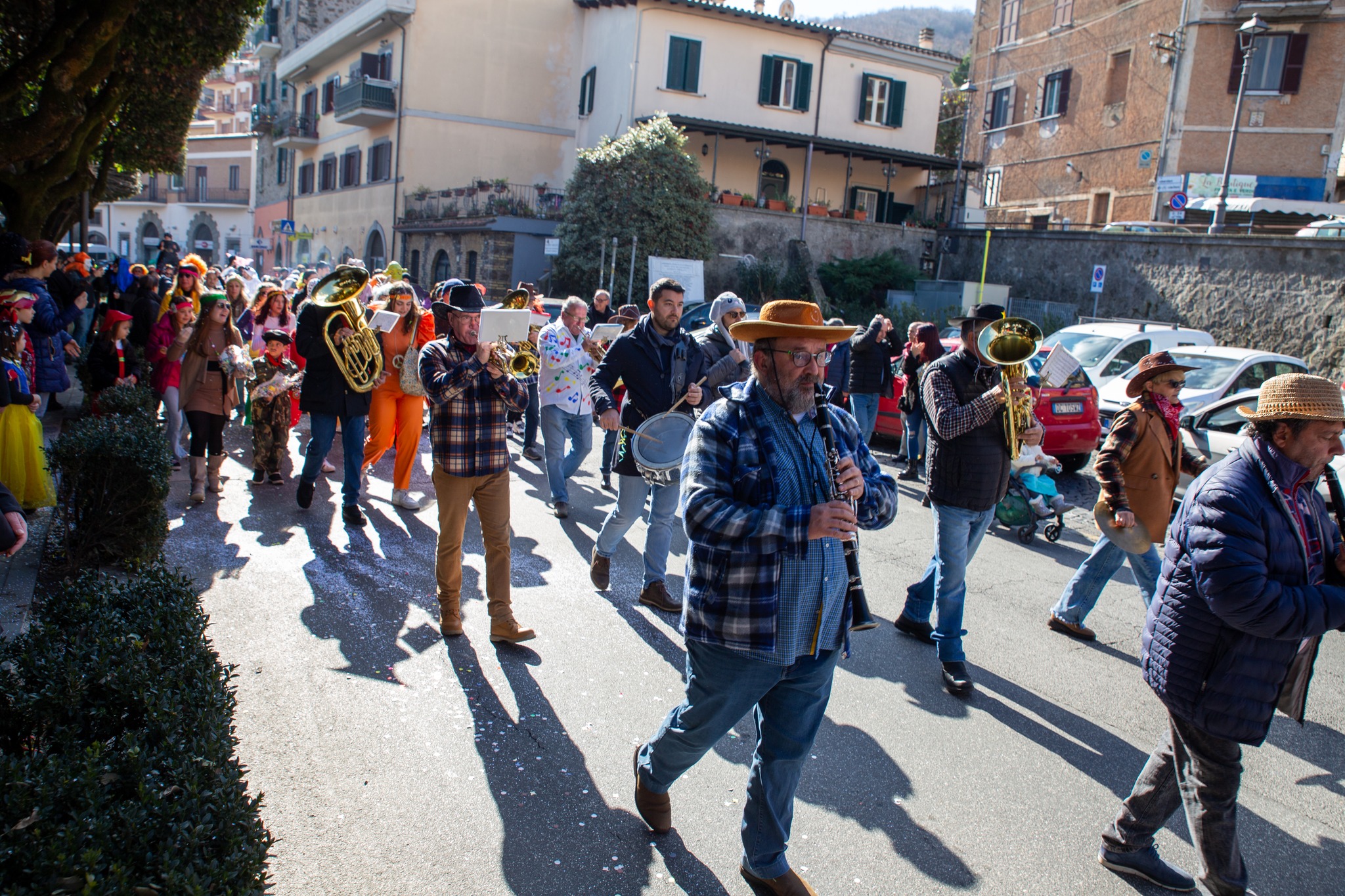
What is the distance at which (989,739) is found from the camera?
4.42 meters

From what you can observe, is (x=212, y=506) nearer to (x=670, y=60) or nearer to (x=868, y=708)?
(x=868, y=708)

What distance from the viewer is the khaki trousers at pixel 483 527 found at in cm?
506

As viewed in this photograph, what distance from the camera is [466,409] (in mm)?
5035

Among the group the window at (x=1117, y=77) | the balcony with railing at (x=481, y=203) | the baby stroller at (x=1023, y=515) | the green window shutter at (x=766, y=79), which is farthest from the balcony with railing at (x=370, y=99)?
the baby stroller at (x=1023, y=515)

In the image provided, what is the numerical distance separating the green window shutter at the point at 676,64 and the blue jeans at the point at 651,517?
23.8 m

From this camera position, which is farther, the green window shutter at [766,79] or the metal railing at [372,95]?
the metal railing at [372,95]

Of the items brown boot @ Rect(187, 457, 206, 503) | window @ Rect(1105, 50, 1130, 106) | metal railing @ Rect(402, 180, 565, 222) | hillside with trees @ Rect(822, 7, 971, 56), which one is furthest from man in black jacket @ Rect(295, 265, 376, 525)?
hillside with trees @ Rect(822, 7, 971, 56)

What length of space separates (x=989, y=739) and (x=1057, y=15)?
34506 mm

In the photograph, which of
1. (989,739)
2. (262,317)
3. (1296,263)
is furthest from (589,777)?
(1296,263)

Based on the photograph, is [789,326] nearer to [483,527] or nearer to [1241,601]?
[1241,601]

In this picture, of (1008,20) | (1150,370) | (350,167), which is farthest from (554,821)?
A: (1008,20)

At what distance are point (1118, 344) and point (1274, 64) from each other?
63.4 ft

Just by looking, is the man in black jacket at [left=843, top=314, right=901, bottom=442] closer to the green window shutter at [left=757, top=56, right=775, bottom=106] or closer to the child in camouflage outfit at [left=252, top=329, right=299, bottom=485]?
the child in camouflage outfit at [left=252, top=329, right=299, bottom=485]

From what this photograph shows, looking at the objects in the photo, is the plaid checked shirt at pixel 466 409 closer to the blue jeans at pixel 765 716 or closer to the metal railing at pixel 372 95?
the blue jeans at pixel 765 716
